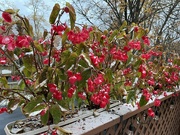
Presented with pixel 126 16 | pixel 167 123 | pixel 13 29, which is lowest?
pixel 167 123

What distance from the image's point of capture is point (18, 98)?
861 mm

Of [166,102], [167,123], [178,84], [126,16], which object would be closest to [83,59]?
[166,102]

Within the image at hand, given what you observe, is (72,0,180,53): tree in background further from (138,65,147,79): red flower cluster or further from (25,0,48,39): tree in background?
(138,65,147,79): red flower cluster

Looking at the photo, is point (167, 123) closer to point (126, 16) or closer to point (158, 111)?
point (158, 111)

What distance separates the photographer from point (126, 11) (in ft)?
15.5

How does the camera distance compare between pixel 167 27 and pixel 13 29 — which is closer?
pixel 13 29

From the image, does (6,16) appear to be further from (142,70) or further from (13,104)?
(142,70)

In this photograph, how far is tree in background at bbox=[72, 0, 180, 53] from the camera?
4641 mm

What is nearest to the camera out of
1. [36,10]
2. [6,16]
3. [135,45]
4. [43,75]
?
[6,16]

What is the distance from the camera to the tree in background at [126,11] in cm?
464

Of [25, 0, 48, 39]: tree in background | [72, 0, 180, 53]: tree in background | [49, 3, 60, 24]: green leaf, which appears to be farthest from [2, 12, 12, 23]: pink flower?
[25, 0, 48, 39]: tree in background

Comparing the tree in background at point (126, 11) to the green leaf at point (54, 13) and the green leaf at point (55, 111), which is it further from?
the green leaf at point (55, 111)

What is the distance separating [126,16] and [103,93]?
14.0 ft

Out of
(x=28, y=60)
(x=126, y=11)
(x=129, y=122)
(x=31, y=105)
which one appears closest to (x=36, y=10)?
(x=126, y=11)
